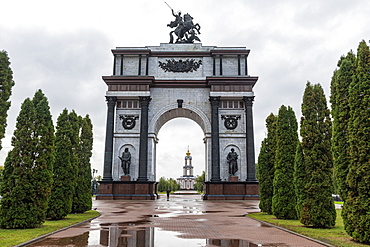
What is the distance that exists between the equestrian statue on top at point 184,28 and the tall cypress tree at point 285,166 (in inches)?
981

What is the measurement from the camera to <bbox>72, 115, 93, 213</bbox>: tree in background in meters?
16.5

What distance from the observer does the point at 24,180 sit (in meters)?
11.3

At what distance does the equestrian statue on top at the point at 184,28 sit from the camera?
1505 inches

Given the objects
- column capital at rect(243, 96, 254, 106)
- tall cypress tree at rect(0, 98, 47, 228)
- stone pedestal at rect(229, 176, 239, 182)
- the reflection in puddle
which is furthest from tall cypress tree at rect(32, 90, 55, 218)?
column capital at rect(243, 96, 254, 106)

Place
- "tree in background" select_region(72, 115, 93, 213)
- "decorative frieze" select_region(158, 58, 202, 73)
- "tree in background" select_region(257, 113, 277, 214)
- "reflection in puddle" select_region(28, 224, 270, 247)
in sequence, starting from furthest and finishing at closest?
"decorative frieze" select_region(158, 58, 202, 73), "tree in background" select_region(257, 113, 277, 214), "tree in background" select_region(72, 115, 93, 213), "reflection in puddle" select_region(28, 224, 270, 247)

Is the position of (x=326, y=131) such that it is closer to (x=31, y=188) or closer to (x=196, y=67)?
(x=31, y=188)

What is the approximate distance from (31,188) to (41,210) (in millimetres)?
906

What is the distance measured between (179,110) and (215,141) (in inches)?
232

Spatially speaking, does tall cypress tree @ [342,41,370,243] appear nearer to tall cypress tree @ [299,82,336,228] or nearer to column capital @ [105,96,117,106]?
tall cypress tree @ [299,82,336,228]

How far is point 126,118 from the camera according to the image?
115ft

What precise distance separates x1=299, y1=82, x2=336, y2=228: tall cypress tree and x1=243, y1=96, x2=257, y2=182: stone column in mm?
20473

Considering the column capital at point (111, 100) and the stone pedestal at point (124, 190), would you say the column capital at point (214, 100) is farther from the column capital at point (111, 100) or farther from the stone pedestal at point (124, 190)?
the stone pedestal at point (124, 190)

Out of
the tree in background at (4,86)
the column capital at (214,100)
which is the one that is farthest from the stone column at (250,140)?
the tree in background at (4,86)

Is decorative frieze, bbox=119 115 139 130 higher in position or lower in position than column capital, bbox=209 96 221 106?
lower
